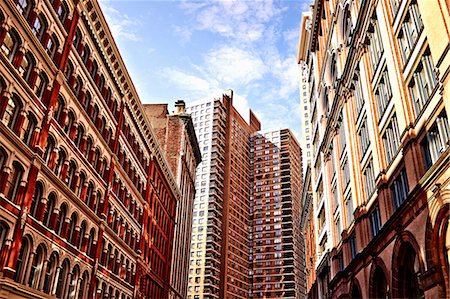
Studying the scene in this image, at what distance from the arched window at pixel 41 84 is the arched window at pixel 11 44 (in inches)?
114

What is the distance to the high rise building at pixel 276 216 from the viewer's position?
5394 inches

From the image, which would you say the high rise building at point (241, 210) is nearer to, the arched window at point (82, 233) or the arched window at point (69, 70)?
the arched window at point (82, 233)

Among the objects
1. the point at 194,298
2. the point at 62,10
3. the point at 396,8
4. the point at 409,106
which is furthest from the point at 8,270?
the point at 194,298

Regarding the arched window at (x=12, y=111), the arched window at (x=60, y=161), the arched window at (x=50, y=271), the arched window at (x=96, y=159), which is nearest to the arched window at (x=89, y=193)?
the arched window at (x=96, y=159)

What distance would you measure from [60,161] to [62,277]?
8105 millimetres

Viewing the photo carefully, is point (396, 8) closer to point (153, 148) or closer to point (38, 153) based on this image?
point (38, 153)

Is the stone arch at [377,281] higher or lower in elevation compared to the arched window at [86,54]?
lower

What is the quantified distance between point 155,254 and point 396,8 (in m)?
43.2

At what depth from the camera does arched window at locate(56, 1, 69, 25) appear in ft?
104

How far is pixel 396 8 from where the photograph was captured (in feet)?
94.6

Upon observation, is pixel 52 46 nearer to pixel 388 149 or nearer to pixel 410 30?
pixel 410 30

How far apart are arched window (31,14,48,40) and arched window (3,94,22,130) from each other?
500 cm

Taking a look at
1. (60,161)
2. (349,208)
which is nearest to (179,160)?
(349,208)

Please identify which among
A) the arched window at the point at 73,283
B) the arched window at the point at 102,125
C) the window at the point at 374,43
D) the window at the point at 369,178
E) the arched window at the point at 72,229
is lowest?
the arched window at the point at 73,283
